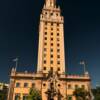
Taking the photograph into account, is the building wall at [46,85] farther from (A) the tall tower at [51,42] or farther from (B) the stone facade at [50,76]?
(A) the tall tower at [51,42]

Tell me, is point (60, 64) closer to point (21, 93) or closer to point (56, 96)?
point (56, 96)

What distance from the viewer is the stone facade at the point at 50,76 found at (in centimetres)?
7344

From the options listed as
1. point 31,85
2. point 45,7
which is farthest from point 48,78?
point 45,7

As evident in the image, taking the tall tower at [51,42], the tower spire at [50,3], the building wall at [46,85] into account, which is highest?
the tower spire at [50,3]

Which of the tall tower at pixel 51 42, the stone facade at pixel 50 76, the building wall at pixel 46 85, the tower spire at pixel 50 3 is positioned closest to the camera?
the stone facade at pixel 50 76

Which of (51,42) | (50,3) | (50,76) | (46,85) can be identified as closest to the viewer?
(46,85)

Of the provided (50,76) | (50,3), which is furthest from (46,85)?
(50,3)

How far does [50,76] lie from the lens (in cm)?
7719

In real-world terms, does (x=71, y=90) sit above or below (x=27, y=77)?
below

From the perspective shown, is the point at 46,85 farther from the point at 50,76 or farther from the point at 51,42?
the point at 51,42

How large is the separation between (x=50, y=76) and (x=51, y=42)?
21.5 meters

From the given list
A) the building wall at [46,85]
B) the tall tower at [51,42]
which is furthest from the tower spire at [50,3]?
the building wall at [46,85]

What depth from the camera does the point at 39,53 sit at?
282 ft

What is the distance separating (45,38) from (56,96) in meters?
33.9
